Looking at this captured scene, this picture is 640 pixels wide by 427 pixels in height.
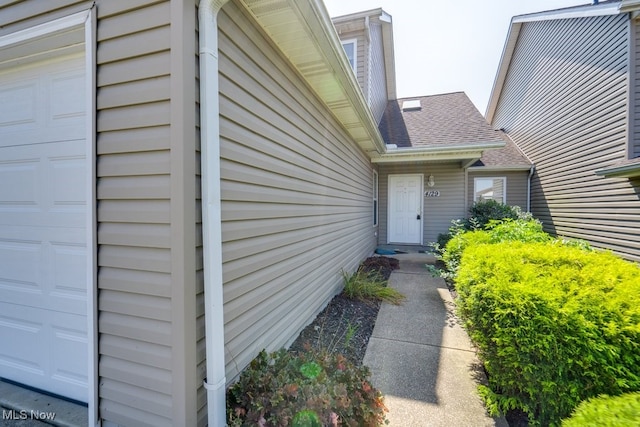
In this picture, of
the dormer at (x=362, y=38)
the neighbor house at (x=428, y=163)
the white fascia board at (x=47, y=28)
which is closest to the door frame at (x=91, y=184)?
the white fascia board at (x=47, y=28)

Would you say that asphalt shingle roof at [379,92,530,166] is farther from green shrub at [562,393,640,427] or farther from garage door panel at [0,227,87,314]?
garage door panel at [0,227,87,314]

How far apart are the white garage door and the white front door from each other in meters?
8.05

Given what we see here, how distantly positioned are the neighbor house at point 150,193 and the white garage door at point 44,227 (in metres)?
0.01

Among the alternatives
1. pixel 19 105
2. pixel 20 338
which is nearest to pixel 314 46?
pixel 19 105

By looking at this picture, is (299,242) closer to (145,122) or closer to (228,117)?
(228,117)

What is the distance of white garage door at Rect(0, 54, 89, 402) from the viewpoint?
193cm

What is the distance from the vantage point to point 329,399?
1.59 m

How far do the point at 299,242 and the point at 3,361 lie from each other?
2553mm

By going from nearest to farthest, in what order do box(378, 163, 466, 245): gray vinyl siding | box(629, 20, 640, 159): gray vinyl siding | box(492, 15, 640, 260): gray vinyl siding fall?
box(629, 20, 640, 159): gray vinyl siding < box(492, 15, 640, 260): gray vinyl siding < box(378, 163, 466, 245): gray vinyl siding

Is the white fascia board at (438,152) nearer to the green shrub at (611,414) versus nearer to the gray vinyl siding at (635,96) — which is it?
the gray vinyl siding at (635,96)

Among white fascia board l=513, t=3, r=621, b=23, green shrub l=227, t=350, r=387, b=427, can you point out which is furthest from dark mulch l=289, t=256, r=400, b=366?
white fascia board l=513, t=3, r=621, b=23

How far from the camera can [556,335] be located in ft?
6.13

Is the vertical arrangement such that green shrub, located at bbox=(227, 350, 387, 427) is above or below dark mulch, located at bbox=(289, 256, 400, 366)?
above

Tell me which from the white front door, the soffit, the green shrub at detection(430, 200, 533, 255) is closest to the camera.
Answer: the soffit
